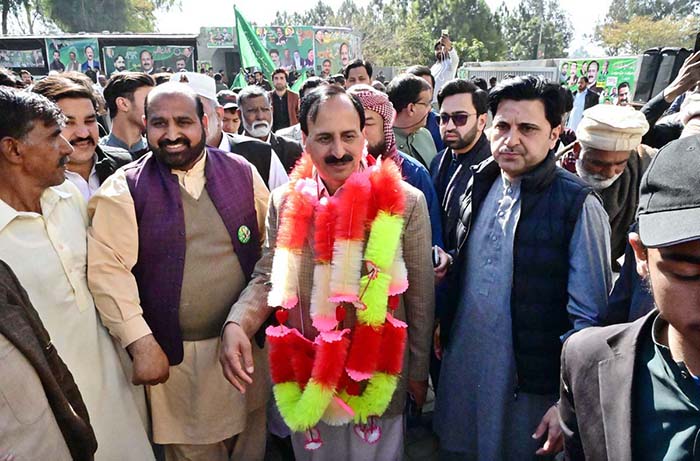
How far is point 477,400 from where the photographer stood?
2.20 m

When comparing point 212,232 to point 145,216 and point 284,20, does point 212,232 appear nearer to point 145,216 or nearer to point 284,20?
point 145,216

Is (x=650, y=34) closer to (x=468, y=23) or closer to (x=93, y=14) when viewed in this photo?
(x=468, y=23)

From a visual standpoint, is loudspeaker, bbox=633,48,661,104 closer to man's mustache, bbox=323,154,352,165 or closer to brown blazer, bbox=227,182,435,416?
brown blazer, bbox=227,182,435,416

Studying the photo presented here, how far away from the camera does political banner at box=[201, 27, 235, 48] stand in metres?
27.5

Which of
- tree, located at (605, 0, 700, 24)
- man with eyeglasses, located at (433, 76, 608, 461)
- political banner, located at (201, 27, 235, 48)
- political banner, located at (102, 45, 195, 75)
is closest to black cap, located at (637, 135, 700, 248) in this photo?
man with eyeglasses, located at (433, 76, 608, 461)

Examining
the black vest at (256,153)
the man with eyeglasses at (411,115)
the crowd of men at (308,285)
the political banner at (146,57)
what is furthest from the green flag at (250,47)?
the political banner at (146,57)

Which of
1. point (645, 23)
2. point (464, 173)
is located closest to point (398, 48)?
point (645, 23)

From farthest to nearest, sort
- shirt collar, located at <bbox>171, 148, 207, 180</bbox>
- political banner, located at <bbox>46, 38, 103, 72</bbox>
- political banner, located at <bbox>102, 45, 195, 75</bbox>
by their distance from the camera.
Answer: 1. political banner, located at <bbox>102, 45, 195, 75</bbox>
2. political banner, located at <bbox>46, 38, 103, 72</bbox>
3. shirt collar, located at <bbox>171, 148, 207, 180</bbox>

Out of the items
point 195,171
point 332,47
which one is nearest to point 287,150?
point 195,171

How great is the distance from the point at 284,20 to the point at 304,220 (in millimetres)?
84202

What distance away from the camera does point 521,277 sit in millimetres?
1921

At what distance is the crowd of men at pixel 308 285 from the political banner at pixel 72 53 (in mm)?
23215

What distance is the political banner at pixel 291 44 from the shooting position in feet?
90.1

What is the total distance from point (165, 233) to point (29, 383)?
809mm
